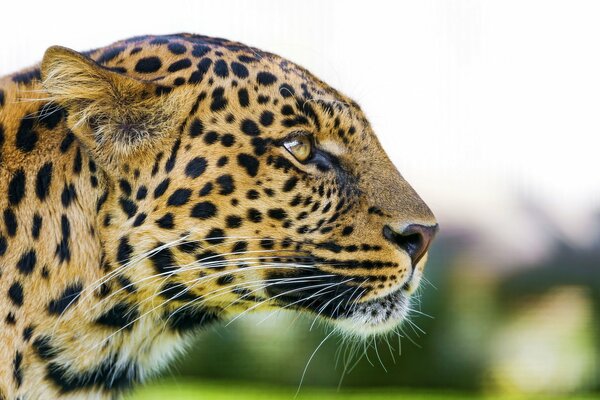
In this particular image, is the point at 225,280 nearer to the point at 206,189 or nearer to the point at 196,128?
the point at 206,189

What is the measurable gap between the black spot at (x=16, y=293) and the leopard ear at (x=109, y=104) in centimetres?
54

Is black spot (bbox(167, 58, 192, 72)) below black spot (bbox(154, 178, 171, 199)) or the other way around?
the other way around

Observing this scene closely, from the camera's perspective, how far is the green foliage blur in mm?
8242

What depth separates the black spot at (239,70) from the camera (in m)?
3.26

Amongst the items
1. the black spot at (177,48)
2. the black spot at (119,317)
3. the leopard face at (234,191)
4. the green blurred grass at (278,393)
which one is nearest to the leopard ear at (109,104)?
the leopard face at (234,191)

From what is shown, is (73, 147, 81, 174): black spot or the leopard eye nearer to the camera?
(73, 147, 81, 174): black spot

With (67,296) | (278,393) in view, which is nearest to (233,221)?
(67,296)

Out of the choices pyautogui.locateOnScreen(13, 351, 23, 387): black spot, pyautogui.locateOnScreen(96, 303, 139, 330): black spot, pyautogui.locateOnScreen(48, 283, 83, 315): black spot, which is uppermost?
pyautogui.locateOnScreen(48, 283, 83, 315): black spot

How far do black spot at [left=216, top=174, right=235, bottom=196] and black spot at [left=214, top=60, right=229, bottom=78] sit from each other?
0.40 meters

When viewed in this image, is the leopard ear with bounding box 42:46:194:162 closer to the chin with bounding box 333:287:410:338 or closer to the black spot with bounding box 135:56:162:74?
the black spot with bounding box 135:56:162:74

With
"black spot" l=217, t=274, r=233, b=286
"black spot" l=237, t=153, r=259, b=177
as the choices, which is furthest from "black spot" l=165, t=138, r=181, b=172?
"black spot" l=217, t=274, r=233, b=286

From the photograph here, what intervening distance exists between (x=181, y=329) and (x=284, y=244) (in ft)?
1.98

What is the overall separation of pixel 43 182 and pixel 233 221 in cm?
69

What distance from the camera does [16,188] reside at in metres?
3.06
